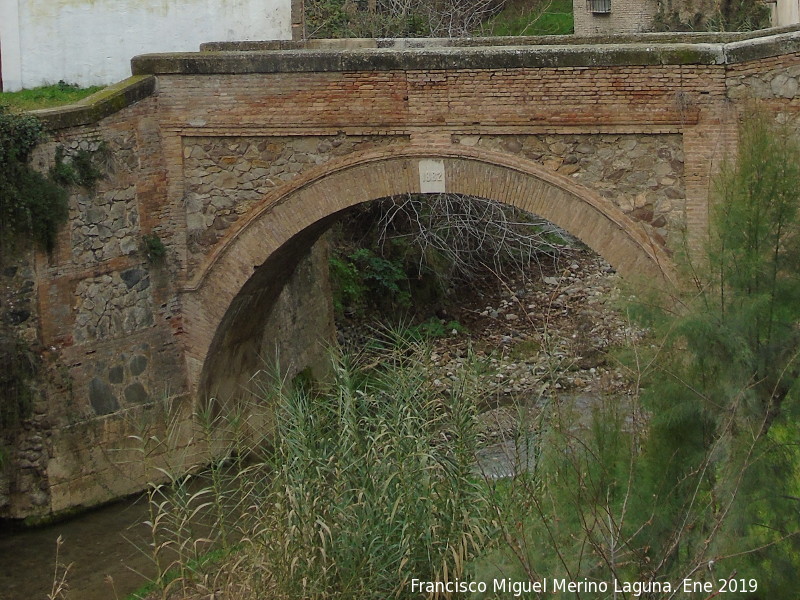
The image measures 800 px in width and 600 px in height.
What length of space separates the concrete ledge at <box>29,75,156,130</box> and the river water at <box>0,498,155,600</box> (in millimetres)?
3247

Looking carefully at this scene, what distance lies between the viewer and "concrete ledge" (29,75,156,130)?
10125 mm

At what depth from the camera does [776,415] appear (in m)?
5.55

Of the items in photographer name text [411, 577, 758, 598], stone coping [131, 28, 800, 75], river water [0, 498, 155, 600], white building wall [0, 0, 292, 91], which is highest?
white building wall [0, 0, 292, 91]

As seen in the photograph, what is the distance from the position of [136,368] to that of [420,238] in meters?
5.84

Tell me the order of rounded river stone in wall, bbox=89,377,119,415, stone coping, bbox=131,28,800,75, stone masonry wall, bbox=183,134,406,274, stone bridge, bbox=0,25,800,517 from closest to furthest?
stone coping, bbox=131,28,800,75 < stone bridge, bbox=0,25,800,517 < stone masonry wall, bbox=183,134,406,274 < rounded river stone in wall, bbox=89,377,119,415

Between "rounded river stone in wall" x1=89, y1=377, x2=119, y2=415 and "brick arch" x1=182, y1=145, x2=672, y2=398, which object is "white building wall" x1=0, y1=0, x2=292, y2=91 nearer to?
"brick arch" x1=182, y1=145, x2=672, y2=398

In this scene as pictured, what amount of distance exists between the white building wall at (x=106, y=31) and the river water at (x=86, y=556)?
405 cm

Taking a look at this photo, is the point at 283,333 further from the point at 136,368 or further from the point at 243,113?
the point at 243,113

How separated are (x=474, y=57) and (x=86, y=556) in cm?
490

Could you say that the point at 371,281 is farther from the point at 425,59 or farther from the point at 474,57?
the point at 474,57

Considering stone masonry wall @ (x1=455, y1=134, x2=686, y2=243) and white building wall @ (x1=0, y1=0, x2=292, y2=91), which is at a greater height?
white building wall @ (x1=0, y1=0, x2=292, y2=91)

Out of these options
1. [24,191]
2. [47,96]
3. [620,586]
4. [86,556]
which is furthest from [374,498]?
[47,96]

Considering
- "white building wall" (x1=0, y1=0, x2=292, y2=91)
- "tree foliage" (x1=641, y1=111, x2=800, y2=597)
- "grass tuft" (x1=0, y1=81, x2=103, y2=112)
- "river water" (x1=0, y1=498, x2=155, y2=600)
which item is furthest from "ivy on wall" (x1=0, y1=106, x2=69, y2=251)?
"tree foliage" (x1=641, y1=111, x2=800, y2=597)

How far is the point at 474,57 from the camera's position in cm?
968
